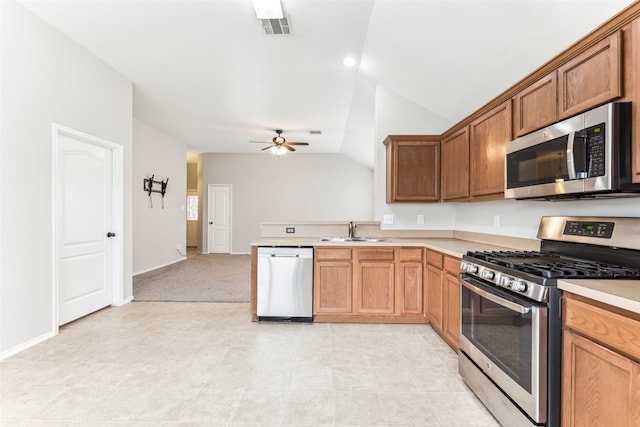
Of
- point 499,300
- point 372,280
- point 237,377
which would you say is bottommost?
point 237,377

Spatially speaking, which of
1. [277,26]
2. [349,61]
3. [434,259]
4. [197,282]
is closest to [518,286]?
[434,259]

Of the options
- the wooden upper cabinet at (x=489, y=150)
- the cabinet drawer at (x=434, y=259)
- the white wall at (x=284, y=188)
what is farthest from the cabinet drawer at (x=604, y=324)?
the white wall at (x=284, y=188)

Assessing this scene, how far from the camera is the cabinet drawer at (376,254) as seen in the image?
11.1 feet

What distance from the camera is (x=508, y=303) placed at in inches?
66.4

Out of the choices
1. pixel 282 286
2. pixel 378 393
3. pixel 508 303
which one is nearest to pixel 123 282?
pixel 282 286

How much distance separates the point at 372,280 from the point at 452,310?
2.90ft

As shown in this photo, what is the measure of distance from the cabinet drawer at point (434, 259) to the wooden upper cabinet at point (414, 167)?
0.76m

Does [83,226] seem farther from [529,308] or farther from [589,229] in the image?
[589,229]

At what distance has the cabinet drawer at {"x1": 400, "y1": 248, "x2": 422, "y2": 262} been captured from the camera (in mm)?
3387

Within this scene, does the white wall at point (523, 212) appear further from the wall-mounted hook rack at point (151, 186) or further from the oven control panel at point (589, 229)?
the wall-mounted hook rack at point (151, 186)

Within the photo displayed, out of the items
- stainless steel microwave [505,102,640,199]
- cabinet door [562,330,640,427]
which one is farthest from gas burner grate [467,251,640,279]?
stainless steel microwave [505,102,640,199]

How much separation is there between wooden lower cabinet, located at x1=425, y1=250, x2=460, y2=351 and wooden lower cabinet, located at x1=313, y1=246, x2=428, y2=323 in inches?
6.1

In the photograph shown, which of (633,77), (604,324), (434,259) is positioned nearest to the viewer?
(604,324)

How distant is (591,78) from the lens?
5.54ft
